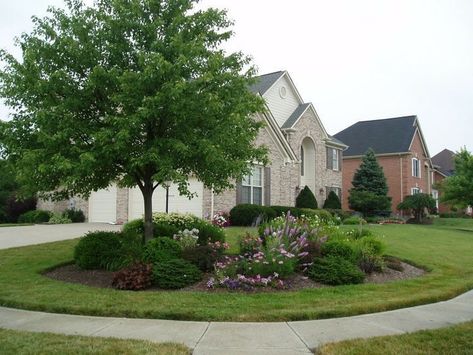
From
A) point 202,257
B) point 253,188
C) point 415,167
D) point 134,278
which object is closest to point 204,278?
point 202,257

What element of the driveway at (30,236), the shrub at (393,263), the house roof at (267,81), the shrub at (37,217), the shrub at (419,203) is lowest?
the shrub at (393,263)

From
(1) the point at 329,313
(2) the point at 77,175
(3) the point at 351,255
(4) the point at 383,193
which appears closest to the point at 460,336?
(1) the point at 329,313

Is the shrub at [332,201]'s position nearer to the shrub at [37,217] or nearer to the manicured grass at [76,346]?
the shrub at [37,217]

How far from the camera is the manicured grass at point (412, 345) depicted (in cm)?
509

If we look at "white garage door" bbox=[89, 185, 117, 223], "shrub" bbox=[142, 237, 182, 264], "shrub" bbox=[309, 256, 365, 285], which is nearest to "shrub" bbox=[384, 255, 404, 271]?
"shrub" bbox=[309, 256, 365, 285]

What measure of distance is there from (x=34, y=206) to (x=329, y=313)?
2481 cm

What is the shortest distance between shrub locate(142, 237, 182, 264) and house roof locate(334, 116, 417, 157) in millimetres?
34754

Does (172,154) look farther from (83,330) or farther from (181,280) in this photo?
(83,330)

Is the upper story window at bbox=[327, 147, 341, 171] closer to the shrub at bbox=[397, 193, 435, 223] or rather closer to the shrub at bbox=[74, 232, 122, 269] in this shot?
the shrub at bbox=[397, 193, 435, 223]

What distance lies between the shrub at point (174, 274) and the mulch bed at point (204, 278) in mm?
147

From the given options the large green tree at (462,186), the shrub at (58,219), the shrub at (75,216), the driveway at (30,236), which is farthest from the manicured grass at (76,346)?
the large green tree at (462,186)

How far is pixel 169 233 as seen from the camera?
499 inches

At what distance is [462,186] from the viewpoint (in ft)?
93.4

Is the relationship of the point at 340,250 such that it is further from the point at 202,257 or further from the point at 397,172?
the point at 397,172
